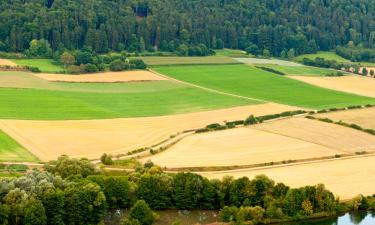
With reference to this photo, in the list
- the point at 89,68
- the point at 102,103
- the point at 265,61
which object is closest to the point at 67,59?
the point at 89,68

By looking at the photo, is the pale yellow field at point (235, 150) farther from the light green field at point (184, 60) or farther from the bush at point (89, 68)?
the light green field at point (184, 60)

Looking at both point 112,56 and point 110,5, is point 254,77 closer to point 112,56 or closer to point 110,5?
point 112,56

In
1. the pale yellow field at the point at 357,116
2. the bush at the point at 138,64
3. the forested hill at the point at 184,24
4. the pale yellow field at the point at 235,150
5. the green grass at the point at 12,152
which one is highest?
the forested hill at the point at 184,24

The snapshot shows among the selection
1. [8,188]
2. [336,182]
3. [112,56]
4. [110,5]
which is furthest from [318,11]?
[8,188]

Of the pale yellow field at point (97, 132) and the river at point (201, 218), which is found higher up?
the pale yellow field at point (97, 132)

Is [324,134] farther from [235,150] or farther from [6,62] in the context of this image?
[6,62]

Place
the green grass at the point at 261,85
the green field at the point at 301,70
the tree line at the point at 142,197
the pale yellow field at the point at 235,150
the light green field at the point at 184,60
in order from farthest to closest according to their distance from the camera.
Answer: the green field at the point at 301,70
the light green field at the point at 184,60
the green grass at the point at 261,85
the pale yellow field at the point at 235,150
the tree line at the point at 142,197

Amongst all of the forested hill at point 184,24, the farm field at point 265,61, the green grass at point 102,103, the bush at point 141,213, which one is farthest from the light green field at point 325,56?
the bush at point 141,213
